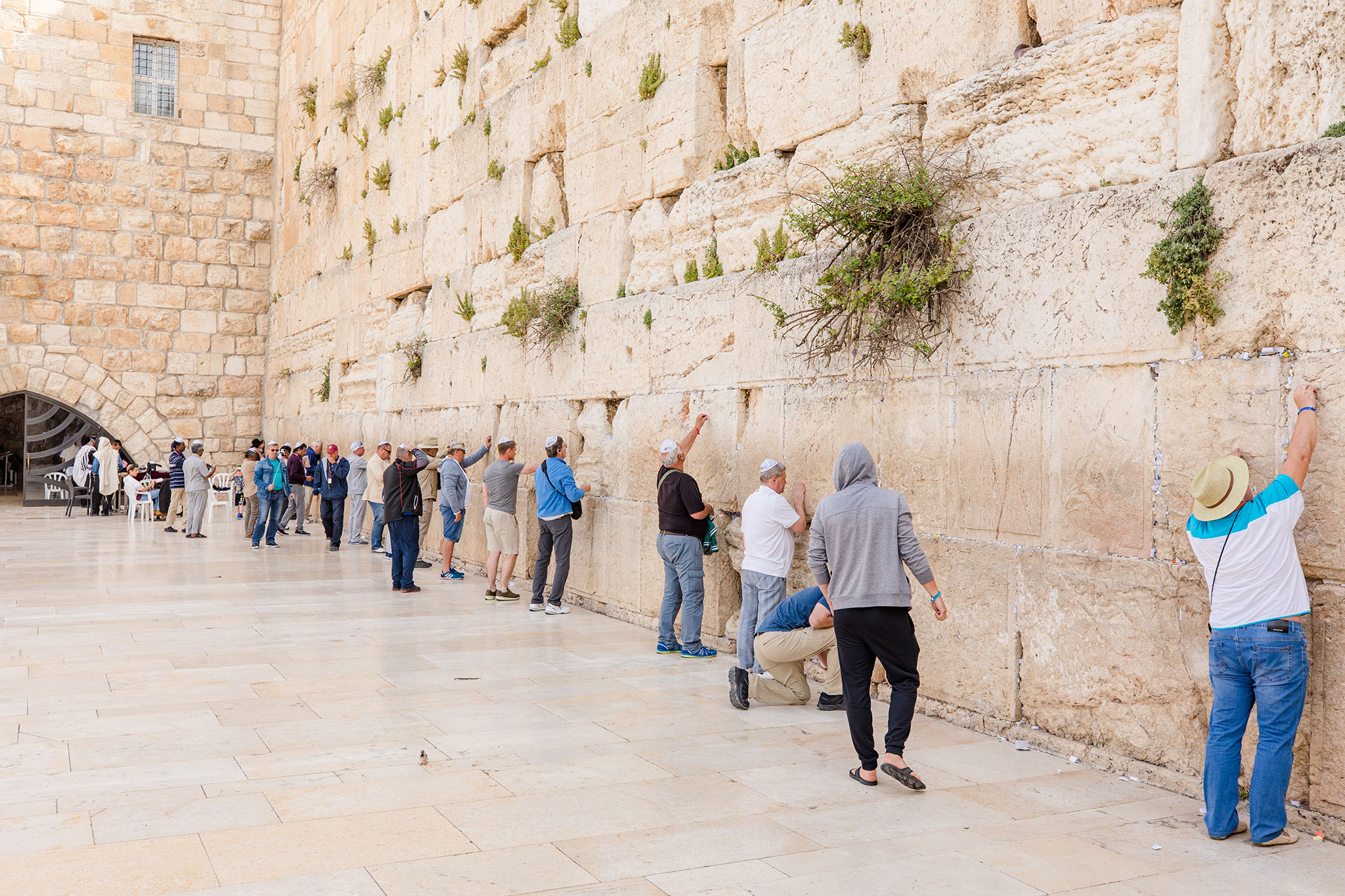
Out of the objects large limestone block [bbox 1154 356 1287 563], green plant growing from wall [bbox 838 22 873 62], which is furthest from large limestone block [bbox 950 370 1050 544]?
green plant growing from wall [bbox 838 22 873 62]

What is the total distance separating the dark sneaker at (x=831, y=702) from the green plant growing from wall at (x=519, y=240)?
6124 mm

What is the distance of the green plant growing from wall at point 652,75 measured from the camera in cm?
838

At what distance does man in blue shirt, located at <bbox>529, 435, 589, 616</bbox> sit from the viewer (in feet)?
28.2

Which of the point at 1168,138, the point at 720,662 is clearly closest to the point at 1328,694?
the point at 1168,138

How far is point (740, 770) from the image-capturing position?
468cm

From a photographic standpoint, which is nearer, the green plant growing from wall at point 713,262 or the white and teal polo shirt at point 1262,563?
the white and teal polo shirt at point 1262,563

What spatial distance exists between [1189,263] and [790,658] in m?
2.73

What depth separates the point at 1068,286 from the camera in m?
5.02

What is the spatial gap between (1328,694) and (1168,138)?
7.67ft

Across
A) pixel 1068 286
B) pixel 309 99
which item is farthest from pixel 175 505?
pixel 1068 286

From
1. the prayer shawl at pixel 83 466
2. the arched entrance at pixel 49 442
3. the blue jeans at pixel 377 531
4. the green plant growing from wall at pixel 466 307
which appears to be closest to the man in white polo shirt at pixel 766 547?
the green plant growing from wall at pixel 466 307

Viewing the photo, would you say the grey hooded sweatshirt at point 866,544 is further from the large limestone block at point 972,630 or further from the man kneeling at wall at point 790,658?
the man kneeling at wall at point 790,658

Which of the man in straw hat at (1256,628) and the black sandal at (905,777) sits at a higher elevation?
the man in straw hat at (1256,628)

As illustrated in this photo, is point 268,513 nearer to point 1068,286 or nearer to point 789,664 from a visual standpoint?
point 789,664
